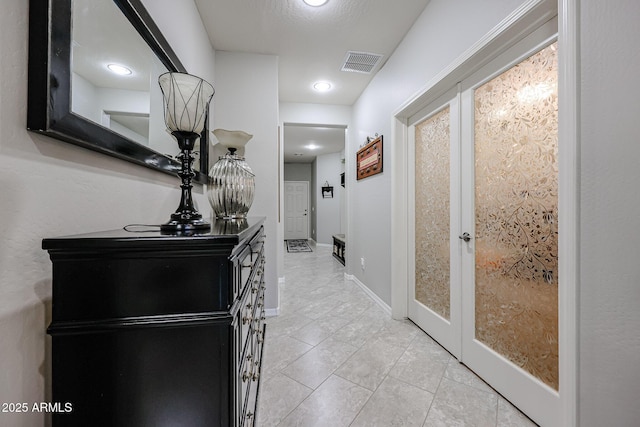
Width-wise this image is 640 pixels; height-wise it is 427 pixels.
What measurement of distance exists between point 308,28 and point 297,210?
678 centimetres

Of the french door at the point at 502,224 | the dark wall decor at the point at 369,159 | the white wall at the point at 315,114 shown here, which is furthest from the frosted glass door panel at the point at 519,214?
the white wall at the point at 315,114

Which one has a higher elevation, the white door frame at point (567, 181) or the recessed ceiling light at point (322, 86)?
the recessed ceiling light at point (322, 86)

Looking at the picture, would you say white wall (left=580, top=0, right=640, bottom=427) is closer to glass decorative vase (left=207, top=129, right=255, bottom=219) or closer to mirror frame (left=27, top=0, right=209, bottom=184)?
glass decorative vase (left=207, top=129, right=255, bottom=219)

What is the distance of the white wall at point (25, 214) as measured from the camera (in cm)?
55

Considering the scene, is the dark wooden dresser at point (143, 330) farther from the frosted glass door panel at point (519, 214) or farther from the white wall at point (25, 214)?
the frosted glass door panel at point (519, 214)

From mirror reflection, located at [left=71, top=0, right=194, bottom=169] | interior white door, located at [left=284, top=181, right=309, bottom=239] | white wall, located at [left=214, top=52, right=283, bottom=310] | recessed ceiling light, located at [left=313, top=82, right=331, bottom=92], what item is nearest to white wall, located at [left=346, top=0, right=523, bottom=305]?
recessed ceiling light, located at [left=313, top=82, right=331, bottom=92]

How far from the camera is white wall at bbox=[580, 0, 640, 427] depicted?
32.9 inches

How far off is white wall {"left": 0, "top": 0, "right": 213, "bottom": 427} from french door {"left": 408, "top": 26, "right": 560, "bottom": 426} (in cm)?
188

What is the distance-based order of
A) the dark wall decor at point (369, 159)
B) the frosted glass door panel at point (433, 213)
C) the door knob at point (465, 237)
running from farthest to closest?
1. the dark wall decor at point (369, 159)
2. the frosted glass door panel at point (433, 213)
3. the door knob at point (465, 237)

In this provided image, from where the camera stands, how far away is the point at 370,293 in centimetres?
314

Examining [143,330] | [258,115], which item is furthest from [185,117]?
[258,115]

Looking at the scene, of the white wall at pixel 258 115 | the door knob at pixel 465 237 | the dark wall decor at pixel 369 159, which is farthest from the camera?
the dark wall decor at pixel 369 159

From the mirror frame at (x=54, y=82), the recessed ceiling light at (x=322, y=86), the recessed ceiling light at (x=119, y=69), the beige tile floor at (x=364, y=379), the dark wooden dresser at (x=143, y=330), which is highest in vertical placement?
the recessed ceiling light at (x=322, y=86)

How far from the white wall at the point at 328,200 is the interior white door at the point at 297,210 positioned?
4.02ft
